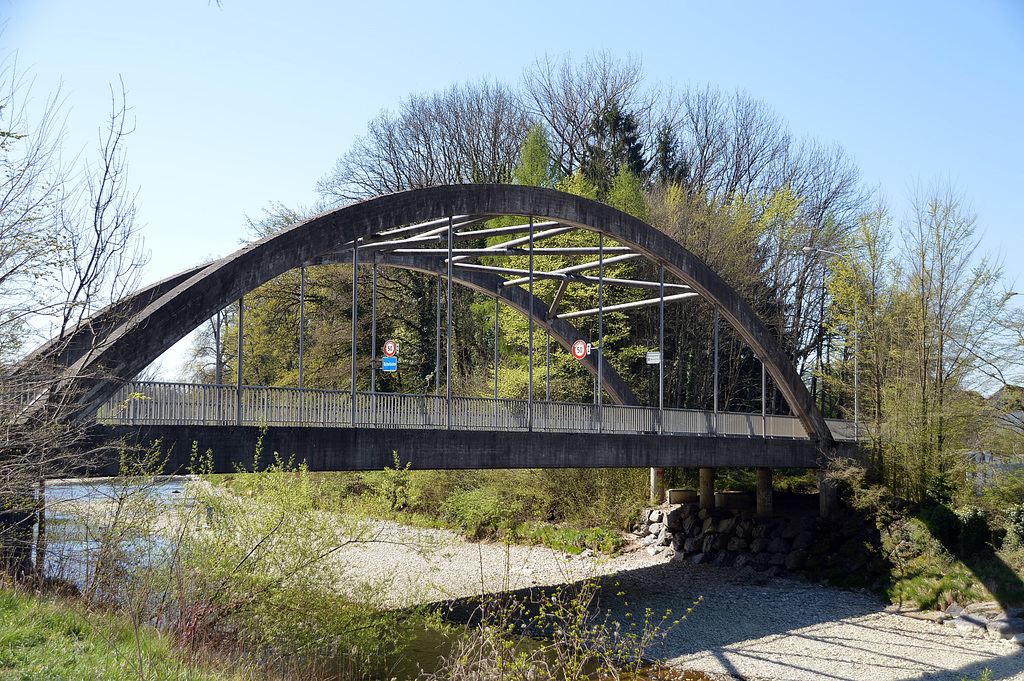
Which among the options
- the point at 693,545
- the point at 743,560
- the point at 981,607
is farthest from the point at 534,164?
the point at 981,607

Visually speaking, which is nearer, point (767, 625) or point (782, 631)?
point (782, 631)

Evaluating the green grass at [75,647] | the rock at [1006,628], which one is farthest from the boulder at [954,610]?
the green grass at [75,647]

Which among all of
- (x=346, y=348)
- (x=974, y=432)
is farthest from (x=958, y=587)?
(x=346, y=348)

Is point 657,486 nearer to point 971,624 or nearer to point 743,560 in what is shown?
point 743,560

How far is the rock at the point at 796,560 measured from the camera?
24.7 meters

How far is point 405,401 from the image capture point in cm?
1667

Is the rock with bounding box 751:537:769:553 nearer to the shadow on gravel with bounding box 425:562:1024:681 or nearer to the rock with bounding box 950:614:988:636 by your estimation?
the shadow on gravel with bounding box 425:562:1024:681

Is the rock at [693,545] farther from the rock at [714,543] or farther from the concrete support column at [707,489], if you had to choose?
the concrete support column at [707,489]

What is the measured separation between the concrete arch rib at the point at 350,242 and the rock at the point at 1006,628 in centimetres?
880

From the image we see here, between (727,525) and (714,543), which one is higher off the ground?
(727,525)

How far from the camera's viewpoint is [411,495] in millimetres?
12062

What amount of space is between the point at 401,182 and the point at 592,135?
9473mm

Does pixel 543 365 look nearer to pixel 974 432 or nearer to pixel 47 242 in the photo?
pixel 974 432

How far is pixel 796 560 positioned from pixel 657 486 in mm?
6158
